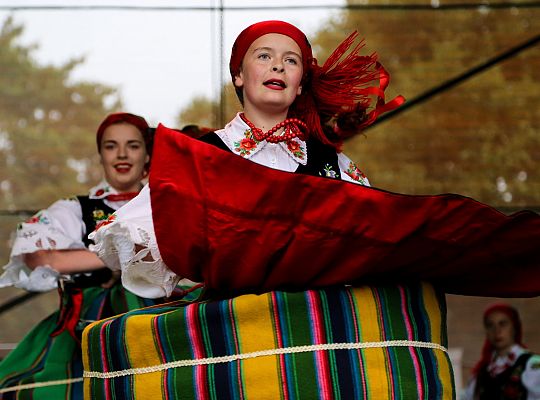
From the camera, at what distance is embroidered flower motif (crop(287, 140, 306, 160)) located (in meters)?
2.46

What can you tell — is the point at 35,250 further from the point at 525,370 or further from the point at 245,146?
the point at 525,370

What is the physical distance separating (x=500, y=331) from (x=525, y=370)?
1.35ft

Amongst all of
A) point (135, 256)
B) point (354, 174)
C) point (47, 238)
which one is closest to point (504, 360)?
point (47, 238)

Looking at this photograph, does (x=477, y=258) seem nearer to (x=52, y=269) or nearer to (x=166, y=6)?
(x=52, y=269)

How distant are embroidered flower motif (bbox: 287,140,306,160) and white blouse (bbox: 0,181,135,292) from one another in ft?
3.88

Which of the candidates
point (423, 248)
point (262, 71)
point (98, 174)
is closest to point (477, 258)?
point (423, 248)

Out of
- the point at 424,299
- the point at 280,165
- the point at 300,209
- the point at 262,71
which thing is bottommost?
the point at 424,299

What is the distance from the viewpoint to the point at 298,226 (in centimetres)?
198

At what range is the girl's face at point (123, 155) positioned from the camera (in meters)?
3.52

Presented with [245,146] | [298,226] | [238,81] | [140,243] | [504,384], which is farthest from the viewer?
[504,384]

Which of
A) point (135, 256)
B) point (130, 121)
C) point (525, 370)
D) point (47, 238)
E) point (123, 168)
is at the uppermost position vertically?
point (130, 121)

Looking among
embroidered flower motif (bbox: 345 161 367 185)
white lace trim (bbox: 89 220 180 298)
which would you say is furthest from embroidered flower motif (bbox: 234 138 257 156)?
white lace trim (bbox: 89 220 180 298)

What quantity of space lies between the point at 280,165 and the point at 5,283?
129 centimetres

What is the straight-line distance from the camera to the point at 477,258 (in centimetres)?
210
